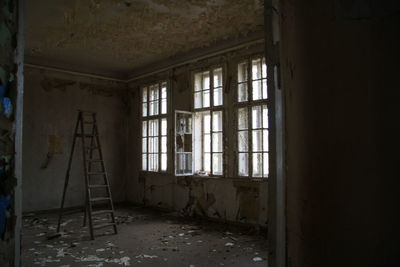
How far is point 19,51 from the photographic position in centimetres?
120

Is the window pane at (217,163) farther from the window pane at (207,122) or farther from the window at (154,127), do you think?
the window at (154,127)

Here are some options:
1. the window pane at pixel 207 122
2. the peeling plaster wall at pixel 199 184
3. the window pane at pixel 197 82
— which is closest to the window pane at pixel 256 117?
the peeling plaster wall at pixel 199 184

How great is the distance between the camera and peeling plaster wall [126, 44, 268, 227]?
16.4 ft

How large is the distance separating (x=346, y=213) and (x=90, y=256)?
11.7 feet

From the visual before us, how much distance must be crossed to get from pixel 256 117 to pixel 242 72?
2.84 ft

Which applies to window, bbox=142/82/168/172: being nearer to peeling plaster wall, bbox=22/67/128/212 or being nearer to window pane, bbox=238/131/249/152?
peeling plaster wall, bbox=22/67/128/212

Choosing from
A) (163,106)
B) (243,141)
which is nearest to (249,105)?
(243,141)

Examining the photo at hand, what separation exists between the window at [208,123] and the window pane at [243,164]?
47 centimetres

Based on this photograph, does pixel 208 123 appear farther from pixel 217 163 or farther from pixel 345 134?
pixel 345 134

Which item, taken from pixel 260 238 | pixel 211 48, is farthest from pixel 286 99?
pixel 211 48

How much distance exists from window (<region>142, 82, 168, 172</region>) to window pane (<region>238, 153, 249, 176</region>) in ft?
6.90

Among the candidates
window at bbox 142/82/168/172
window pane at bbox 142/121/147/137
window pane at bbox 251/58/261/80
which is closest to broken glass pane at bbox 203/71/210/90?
window pane at bbox 251/58/261/80

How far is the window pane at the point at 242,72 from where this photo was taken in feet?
17.2

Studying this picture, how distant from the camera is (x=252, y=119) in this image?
5047mm
